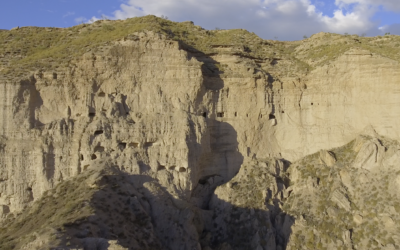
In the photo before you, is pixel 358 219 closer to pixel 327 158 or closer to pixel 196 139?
pixel 327 158

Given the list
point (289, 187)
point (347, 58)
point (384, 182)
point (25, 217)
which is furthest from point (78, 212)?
point (347, 58)

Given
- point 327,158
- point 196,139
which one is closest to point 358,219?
point 327,158

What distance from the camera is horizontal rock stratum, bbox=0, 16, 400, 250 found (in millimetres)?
21125

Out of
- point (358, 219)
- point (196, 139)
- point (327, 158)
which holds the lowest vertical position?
point (358, 219)

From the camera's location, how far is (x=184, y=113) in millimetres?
24109

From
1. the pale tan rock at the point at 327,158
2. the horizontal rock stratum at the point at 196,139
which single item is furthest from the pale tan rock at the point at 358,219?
the pale tan rock at the point at 327,158

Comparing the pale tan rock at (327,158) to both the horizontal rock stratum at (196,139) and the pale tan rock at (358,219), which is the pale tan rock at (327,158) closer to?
the horizontal rock stratum at (196,139)

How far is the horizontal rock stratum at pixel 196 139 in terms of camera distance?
21.1 meters

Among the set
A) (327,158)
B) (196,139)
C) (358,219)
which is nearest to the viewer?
(358,219)

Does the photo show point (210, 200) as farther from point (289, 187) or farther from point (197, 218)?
point (289, 187)

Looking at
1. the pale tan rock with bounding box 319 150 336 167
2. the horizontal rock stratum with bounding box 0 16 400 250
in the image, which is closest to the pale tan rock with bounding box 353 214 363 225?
the horizontal rock stratum with bounding box 0 16 400 250

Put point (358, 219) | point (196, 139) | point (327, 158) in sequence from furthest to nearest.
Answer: point (327, 158) → point (196, 139) → point (358, 219)

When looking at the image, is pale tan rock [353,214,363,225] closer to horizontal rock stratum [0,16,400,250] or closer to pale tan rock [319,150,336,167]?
horizontal rock stratum [0,16,400,250]

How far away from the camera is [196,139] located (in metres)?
23.9
